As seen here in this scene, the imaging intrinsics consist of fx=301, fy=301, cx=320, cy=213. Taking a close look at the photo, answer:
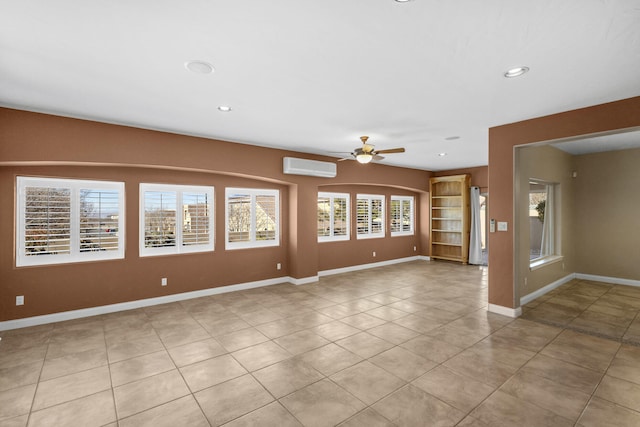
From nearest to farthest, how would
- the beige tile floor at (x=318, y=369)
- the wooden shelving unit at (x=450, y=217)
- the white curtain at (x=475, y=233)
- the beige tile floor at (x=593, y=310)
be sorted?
the beige tile floor at (x=318, y=369) < the beige tile floor at (x=593, y=310) < the white curtain at (x=475, y=233) < the wooden shelving unit at (x=450, y=217)

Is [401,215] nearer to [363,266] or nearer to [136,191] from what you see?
[363,266]

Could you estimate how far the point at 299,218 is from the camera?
6.05 m

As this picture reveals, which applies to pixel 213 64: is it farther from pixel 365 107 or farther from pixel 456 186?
pixel 456 186

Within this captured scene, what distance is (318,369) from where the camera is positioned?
9.24ft

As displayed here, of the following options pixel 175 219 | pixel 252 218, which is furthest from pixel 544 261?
pixel 175 219

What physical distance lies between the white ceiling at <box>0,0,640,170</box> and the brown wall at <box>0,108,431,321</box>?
1.10 ft

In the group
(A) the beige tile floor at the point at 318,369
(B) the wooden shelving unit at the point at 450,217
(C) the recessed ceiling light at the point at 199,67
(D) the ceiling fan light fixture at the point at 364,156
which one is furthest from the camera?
(B) the wooden shelving unit at the point at 450,217

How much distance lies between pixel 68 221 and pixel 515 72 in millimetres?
5540

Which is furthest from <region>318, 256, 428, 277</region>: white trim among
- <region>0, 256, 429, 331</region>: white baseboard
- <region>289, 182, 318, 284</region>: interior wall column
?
<region>289, 182, 318, 284</region>: interior wall column

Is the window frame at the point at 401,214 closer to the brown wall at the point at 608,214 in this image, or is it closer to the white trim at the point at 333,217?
the white trim at the point at 333,217

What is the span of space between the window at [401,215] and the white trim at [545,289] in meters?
3.73

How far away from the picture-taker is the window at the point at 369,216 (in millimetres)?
7687

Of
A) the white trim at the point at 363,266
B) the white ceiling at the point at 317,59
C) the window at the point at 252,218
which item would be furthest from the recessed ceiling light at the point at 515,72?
the white trim at the point at 363,266

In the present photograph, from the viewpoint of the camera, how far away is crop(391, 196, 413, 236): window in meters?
8.52
